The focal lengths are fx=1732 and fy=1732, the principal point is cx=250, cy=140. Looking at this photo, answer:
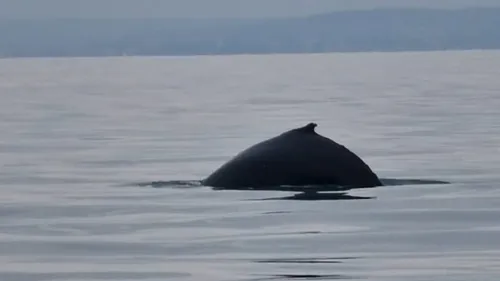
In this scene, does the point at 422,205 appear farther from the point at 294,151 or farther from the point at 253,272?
the point at 253,272

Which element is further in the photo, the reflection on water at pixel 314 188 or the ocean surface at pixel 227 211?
the reflection on water at pixel 314 188

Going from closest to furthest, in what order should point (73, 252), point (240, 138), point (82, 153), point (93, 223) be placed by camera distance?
point (73, 252)
point (93, 223)
point (82, 153)
point (240, 138)

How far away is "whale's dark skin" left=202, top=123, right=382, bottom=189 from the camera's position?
16.9 metres

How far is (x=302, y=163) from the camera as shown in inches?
665

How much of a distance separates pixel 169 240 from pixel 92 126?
72.2ft

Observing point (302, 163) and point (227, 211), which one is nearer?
point (227, 211)

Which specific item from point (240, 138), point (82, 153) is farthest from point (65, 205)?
point (240, 138)

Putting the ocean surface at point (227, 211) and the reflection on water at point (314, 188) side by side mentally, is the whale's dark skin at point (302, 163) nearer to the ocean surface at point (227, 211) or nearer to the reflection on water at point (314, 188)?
the reflection on water at point (314, 188)

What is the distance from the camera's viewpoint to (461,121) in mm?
33750

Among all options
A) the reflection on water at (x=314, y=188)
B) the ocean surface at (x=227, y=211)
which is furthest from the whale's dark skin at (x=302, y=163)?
the ocean surface at (x=227, y=211)

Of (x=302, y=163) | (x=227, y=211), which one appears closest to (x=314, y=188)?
(x=302, y=163)

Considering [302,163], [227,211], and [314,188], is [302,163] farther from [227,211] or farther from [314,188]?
[227,211]

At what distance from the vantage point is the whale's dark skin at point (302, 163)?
55.4 ft

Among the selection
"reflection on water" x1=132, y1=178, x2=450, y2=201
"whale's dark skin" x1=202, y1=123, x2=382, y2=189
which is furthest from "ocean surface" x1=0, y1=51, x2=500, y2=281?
"whale's dark skin" x1=202, y1=123, x2=382, y2=189
